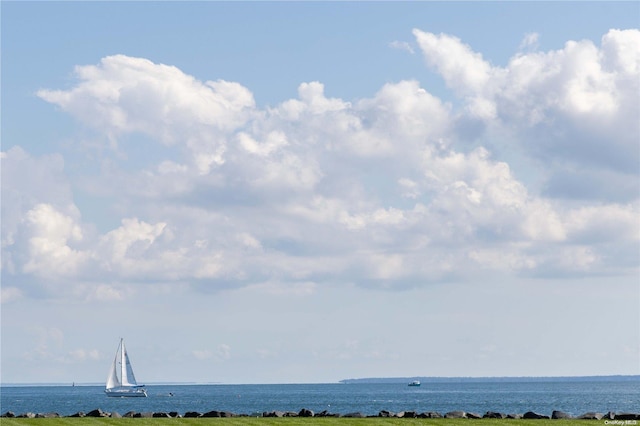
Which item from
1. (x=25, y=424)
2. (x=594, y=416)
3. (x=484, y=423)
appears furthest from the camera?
(x=594, y=416)

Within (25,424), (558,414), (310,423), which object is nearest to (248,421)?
(310,423)

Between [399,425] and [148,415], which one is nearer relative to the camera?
[399,425]

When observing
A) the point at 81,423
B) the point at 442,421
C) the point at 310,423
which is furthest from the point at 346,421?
the point at 81,423

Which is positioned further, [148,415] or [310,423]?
[148,415]

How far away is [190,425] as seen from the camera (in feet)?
163

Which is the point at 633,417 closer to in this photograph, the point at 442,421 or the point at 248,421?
the point at 442,421

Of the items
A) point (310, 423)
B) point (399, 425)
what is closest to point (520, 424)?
point (399, 425)

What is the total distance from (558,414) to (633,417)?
5.50 meters

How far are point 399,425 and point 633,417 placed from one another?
14.1 metres

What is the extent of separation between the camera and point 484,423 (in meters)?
52.2

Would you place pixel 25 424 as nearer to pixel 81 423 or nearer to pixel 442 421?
pixel 81 423

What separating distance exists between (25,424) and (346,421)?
16.4m

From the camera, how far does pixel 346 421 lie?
51.9 m

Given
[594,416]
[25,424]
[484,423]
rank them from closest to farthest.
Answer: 1. [25,424]
2. [484,423]
3. [594,416]
